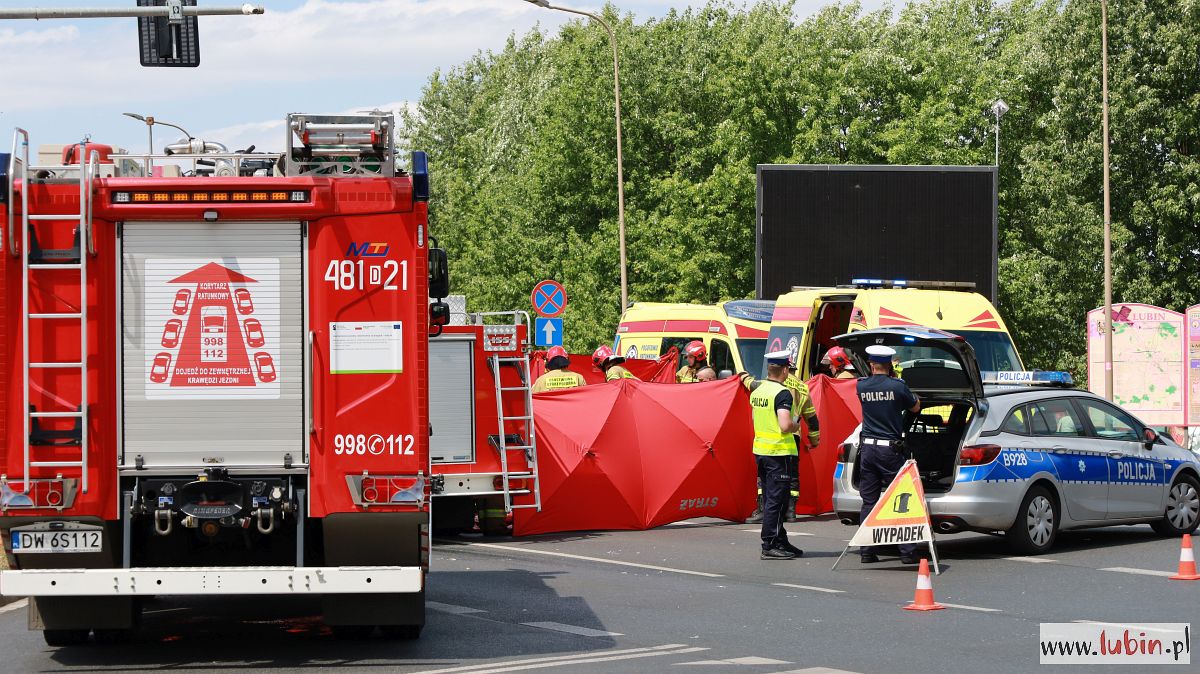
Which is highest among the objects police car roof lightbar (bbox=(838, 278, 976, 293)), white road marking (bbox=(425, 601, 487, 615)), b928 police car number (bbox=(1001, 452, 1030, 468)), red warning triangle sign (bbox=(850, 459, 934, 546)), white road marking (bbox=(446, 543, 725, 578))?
police car roof lightbar (bbox=(838, 278, 976, 293))

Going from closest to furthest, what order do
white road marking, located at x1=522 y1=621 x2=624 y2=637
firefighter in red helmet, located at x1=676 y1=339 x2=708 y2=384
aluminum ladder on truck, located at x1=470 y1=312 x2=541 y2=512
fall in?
1. white road marking, located at x1=522 y1=621 x2=624 y2=637
2. aluminum ladder on truck, located at x1=470 y1=312 x2=541 y2=512
3. firefighter in red helmet, located at x1=676 y1=339 x2=708 y2=384

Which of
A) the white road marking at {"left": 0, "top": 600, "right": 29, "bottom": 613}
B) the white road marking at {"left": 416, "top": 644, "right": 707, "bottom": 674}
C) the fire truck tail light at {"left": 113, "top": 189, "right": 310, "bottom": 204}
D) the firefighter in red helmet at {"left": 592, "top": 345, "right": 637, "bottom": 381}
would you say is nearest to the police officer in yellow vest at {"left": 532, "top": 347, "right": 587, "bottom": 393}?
the firefighter in red helmet at {"left": 592, "top": 345, "right": 637, "bottom": 381}

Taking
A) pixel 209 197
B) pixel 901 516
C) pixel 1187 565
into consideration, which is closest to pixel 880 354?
pixel 901 516

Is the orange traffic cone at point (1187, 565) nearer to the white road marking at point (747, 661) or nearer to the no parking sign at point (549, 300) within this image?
the white road marking at point (747, 661)

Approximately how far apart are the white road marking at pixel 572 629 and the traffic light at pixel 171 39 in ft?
30.1

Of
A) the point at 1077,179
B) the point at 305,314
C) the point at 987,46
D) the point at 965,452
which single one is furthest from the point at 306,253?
the point at 987,46

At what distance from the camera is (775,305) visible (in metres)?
23.2

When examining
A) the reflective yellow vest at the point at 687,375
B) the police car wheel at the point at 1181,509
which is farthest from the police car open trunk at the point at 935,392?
the reflective yellow vest at the point at 687,375

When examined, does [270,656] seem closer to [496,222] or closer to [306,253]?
[306,253]

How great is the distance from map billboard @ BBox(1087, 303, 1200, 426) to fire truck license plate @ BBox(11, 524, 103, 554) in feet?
69.2

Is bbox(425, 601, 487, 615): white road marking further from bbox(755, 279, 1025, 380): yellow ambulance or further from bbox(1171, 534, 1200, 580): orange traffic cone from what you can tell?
bbox(755, 279, 1025, 380): yellow ambulance

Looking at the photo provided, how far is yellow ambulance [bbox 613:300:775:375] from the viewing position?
79.3 feet

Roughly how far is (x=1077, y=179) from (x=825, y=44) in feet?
36.6

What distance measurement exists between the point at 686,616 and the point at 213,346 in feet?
12.7
